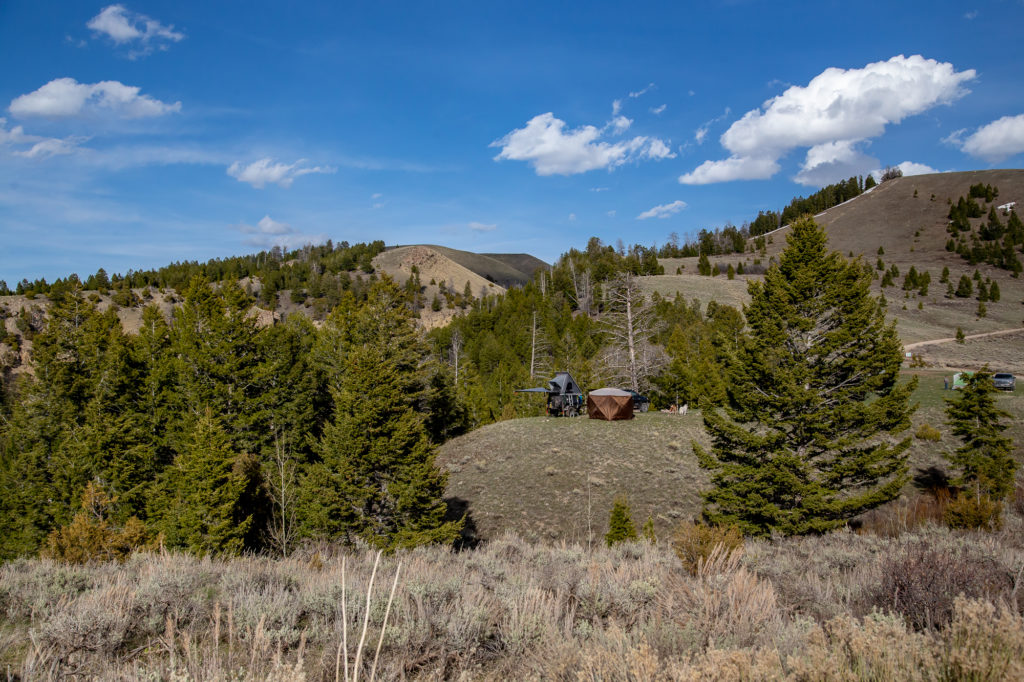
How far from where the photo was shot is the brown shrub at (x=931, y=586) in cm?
423

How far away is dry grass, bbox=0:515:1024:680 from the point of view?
9.45ft

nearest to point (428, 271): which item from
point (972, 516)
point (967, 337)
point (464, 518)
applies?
point (967, 337)

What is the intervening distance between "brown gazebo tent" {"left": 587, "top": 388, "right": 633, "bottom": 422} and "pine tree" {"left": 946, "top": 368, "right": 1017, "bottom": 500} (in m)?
15.7

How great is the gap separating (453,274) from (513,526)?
15773 centimetres

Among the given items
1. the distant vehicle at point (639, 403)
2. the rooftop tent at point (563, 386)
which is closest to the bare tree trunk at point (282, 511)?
the rooftop tent at point (563, 386)

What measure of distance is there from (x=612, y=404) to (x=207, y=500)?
2302cm

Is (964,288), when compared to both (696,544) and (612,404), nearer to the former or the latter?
(612,404)

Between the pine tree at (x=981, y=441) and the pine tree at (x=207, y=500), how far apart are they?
89.5 ft

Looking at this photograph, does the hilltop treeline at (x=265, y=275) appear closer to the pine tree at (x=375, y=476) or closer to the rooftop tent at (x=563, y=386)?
the rooftop tent at (x=563, y=386)

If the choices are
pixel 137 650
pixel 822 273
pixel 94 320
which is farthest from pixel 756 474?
pixel 94 320

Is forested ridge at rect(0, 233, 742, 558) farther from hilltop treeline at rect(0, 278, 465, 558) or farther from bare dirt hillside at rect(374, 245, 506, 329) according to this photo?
bare dirt hillside at rect(374, 245, 506, 329)

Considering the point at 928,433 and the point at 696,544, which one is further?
the point at 928,433

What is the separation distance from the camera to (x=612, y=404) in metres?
32.5

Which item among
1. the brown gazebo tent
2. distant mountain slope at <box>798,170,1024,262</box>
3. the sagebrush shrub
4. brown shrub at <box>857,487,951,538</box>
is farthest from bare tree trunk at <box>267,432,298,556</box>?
distant mountain slope at <box>798,170,1024,262</box>
